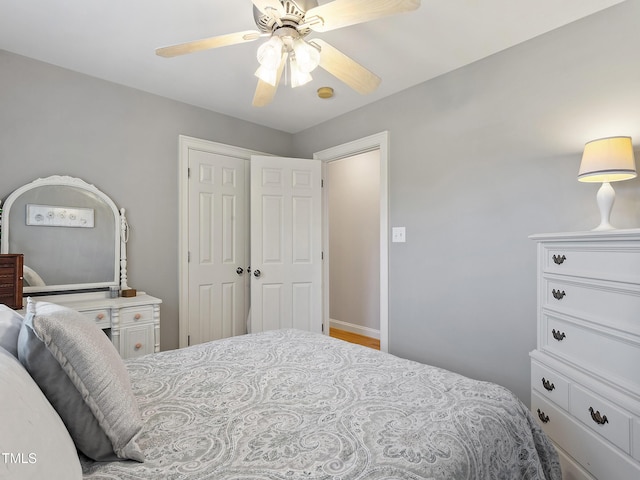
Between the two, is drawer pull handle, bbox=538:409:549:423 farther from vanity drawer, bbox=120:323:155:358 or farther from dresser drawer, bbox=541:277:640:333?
vanity drawer, bbox=120:323:155:358

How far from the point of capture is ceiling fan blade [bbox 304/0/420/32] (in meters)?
1.30

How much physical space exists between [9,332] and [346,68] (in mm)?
1670

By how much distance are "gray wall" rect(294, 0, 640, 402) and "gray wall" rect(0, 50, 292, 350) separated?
6.14 ft

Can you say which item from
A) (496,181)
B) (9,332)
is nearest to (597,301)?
(496,181)

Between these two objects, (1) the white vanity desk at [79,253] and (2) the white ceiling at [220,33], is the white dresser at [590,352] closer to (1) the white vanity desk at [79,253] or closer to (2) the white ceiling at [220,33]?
(2) the white ceiling at [220,33]

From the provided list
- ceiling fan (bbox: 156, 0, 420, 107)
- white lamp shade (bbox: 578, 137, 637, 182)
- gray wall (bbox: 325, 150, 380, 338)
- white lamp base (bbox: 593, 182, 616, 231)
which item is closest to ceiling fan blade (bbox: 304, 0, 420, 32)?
ceiling fan (bbox: 156, 0, 420, 107)

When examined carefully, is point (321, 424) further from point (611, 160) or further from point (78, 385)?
point (611, 160)

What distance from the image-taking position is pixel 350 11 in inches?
54.6

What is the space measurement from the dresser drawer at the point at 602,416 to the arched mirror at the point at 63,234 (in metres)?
2.96

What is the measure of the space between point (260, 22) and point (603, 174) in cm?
173

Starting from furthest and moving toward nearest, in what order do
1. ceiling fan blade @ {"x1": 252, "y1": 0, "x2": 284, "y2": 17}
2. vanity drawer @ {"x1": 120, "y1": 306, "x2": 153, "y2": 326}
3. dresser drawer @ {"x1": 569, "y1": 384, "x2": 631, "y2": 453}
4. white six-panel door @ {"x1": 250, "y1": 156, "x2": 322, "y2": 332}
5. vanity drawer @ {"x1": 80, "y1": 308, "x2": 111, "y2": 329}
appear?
white six-panel door @ {"x1": 250, "y1": 156, "x2": 322, "y2": 332} → vanity drawer @ {"x1": 120, "y1": 306, "x2": 153, "y2": 326} → vanity drawer @ {"x1": 80, "y1": 308, "x2": 111, "y2": 329} → ceiling fan blade @ {"x1": 252, "y1": 0, "x2": 284, "y2": 17} → dresser drawer @ {"x1": 569, "y1": 384, "x2": 631, "y2": 453}

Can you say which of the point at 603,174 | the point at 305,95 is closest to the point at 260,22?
the point at 305,95

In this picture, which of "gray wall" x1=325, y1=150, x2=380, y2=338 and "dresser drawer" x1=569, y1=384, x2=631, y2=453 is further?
"gray wall" x1=325, y1=150, x2=380, y2=338

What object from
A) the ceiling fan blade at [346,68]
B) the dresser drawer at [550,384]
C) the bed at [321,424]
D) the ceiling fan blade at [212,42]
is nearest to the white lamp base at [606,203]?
the dresser drawer at [550,384]
